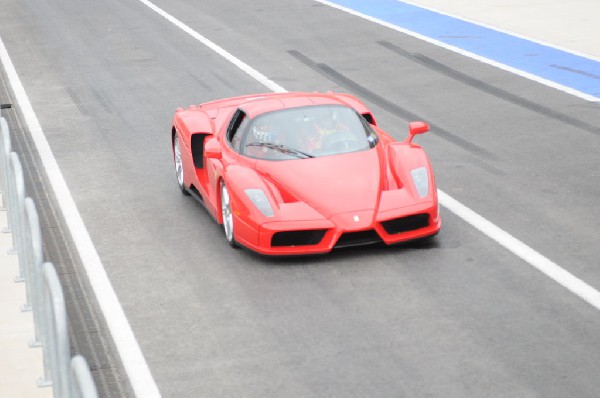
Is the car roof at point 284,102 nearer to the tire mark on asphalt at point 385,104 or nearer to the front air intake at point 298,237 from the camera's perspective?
the front air intake at point 298,237

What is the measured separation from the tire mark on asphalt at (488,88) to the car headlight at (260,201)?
6574 millimetres

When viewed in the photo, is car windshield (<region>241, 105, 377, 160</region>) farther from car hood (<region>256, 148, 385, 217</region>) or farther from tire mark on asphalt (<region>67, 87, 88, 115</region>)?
tire mark on asphalt (<region>67, 87, 88, 115</region>)

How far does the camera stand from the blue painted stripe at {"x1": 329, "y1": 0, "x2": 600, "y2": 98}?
20.2 metres

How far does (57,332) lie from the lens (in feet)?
21.6

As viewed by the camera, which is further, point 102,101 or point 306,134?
point 102,101

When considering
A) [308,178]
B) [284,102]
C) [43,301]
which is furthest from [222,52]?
[43,301]

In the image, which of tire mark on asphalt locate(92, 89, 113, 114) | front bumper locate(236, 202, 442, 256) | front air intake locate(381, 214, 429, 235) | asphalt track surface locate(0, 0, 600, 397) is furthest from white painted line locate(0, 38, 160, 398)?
front air intake locate(381, 214, 429, 235)

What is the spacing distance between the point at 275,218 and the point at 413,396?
313 centimetres

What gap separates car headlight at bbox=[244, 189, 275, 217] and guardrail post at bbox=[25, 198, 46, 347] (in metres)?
2.21

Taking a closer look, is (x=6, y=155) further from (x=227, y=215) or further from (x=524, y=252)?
(x=524, y=252)

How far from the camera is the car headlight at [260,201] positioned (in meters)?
11.0

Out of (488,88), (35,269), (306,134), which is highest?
(35,269)

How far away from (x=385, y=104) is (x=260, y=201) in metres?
7.53

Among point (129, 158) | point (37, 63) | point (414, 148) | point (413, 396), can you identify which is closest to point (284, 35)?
point (37, 63)
